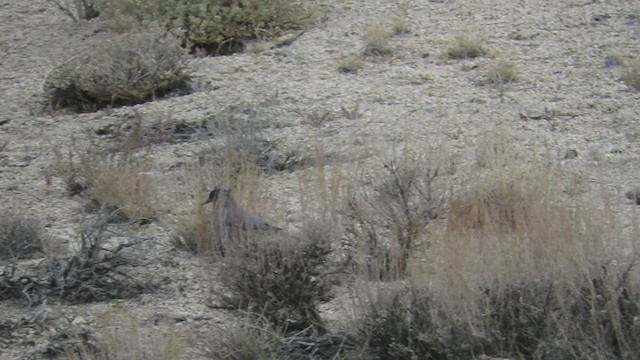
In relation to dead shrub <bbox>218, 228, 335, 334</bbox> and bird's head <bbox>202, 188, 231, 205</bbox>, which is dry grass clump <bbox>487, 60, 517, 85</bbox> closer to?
bird's head <bbox>202, 188, 231, 205</bbox>

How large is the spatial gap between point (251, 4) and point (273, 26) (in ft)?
1.03

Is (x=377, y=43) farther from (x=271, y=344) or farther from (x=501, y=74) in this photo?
(x=271, y=344)

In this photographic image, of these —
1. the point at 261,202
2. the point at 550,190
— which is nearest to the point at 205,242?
the point at 261,202

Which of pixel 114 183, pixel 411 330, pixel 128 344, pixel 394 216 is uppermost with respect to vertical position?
pixel 128 344

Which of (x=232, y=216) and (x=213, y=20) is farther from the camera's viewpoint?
(x=213, y=20)

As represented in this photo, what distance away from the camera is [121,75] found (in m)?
10.0

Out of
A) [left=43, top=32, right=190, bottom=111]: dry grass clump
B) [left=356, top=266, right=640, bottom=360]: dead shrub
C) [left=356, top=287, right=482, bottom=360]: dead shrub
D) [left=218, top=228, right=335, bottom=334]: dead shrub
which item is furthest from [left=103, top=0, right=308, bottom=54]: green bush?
[left=356, top=266, right=640, bottom=360]: dead shrub

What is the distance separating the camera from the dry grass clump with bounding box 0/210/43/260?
6.97m

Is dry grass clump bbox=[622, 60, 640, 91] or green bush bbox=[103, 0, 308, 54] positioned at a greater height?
green bush bbox=[103, 0, 308, 54]

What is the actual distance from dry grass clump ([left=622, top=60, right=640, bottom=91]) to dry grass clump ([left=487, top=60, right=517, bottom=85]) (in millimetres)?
912

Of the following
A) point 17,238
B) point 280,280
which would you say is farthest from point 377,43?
point 280,280

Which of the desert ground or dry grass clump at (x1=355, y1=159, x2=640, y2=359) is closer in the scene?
dry grass clump at (x1=355, y1=159, x2=640, y2=359)

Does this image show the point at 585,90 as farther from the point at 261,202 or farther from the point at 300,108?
the point at 261,202

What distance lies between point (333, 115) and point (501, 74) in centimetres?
157
